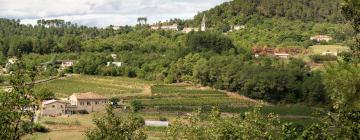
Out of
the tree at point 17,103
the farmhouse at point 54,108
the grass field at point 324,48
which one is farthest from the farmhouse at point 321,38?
the tree at point 17,103

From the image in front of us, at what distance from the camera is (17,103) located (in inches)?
515

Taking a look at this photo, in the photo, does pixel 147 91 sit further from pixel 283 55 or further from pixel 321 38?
pixel 321 38

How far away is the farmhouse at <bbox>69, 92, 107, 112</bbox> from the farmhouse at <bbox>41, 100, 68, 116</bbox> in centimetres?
215

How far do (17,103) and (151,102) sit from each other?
48.1 meters

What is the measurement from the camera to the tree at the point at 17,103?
42.7 feet

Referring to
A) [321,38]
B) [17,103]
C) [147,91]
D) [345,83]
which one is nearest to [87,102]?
[147,91]

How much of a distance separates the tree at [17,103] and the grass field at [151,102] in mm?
27842

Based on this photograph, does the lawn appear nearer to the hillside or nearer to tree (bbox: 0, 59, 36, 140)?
tree (bbox: 0, 59, 36, 140)

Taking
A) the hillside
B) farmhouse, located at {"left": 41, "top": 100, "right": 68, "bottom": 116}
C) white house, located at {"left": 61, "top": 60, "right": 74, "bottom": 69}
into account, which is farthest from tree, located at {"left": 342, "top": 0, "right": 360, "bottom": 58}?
the hillside

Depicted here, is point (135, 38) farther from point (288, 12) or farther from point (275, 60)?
point (275, 60)

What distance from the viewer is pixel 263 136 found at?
15.2 metres

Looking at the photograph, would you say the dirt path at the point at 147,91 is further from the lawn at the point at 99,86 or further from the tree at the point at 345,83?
the tree at the point at 345,83

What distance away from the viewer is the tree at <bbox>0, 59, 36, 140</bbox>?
13.0m

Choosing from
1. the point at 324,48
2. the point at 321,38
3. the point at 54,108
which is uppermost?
the point at 321,38
